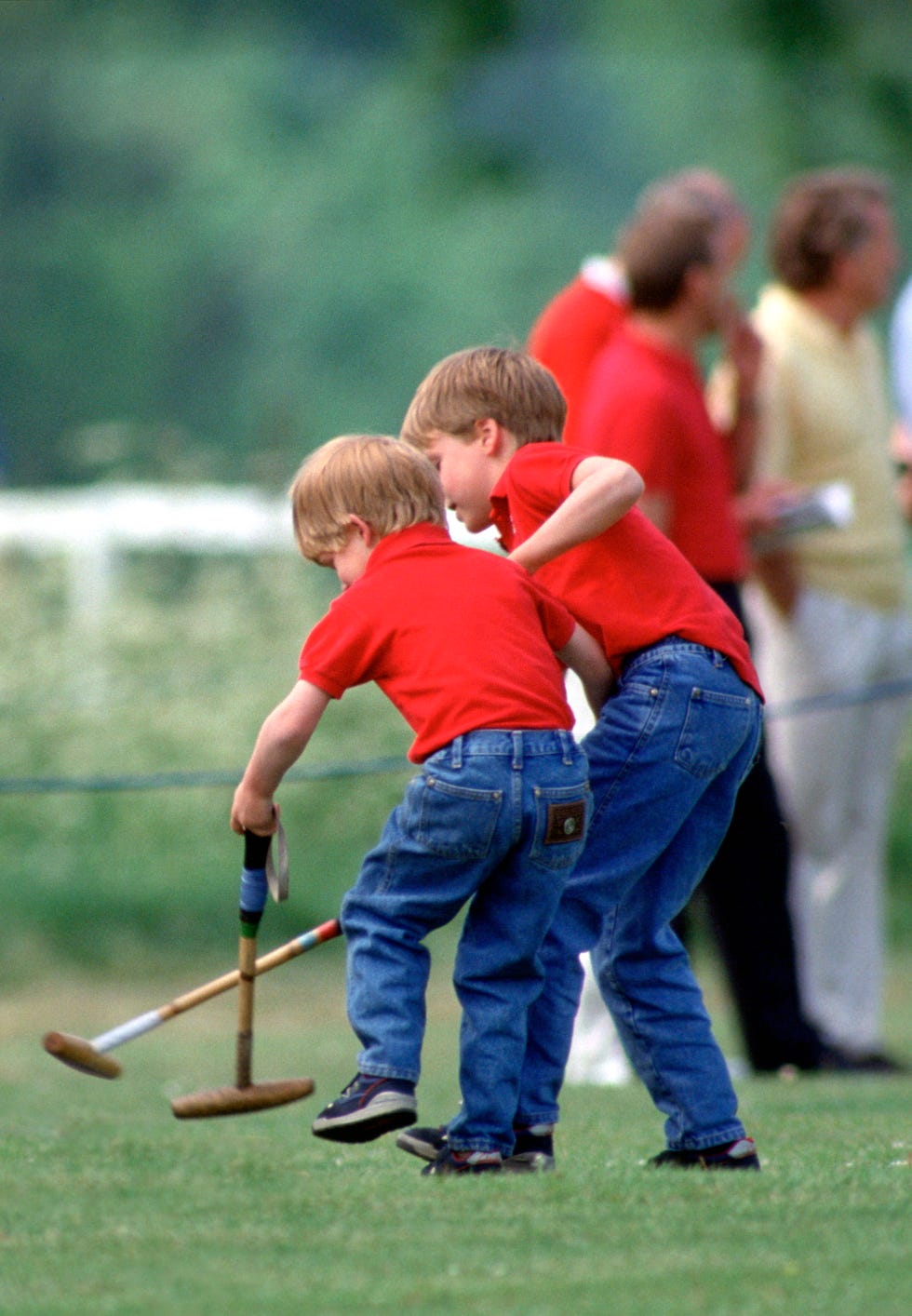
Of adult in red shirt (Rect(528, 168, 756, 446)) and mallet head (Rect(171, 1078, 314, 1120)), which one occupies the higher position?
adult in red shirt (Rect(528, 168, 756, 446))

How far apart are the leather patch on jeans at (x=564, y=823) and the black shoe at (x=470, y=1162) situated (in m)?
0.48

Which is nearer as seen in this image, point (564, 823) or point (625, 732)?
point (564, 823)

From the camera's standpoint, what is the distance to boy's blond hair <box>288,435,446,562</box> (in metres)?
3.34

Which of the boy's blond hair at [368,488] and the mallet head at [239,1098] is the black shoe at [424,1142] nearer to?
the mallet head at [239,1098]

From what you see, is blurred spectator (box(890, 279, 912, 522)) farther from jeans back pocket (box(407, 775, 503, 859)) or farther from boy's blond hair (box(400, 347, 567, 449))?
jeans back pocket (box(407, 775, 503, 859))

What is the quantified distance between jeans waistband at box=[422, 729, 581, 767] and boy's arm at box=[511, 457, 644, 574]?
28cm

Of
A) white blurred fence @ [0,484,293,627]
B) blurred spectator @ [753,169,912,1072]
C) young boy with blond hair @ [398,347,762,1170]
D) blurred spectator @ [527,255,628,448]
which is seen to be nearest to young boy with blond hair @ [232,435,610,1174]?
young boy with blond hair @ [398,347,762,1170]

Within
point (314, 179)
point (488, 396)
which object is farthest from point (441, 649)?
point (314, 179)

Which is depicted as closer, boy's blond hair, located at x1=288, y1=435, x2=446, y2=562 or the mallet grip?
boy's blond hair, located at x1=288, y1=435, x2=446, y2=562

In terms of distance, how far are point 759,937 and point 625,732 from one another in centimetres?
248

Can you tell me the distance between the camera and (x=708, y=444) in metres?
5.37

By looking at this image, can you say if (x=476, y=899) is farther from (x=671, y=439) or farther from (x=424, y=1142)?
(x=671, y=439)

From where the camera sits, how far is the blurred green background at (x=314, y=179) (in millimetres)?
13234

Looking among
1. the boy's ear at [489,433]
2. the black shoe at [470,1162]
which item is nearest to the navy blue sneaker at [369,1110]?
the black shoe at [470,1162]
